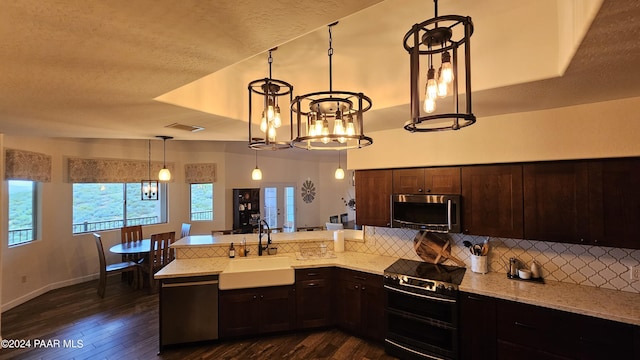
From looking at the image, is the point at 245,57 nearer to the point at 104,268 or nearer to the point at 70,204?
the point at 104,268

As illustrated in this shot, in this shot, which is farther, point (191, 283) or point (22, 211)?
point (22, 211)

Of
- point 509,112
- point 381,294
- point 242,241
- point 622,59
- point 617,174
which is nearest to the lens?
point 622,59

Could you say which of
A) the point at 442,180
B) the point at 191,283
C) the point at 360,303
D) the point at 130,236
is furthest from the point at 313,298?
the point at 130,236

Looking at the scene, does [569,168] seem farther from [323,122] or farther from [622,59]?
[323,122]

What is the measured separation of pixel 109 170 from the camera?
5840 millimetres

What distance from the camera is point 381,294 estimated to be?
10.2 feet

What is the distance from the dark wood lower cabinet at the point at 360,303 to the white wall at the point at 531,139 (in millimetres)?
1382

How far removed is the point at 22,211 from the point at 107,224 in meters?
1.47

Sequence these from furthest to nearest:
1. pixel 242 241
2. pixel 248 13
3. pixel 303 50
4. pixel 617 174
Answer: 1. pixel 242 241
2. pixel 303 50
3. pixel 617 174
4. pixel 248 13

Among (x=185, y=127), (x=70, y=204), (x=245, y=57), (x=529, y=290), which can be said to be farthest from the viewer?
(x=70, y=204)

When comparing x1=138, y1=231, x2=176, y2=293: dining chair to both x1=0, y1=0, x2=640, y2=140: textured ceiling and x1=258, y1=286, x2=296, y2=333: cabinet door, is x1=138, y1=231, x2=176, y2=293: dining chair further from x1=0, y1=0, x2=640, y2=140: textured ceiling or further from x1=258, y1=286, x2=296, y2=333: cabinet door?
x1=258, y1=286, x2=296, y2=333: cabinet door

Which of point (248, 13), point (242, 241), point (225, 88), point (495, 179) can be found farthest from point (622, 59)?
point (242, 241)

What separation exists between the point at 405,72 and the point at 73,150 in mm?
6164

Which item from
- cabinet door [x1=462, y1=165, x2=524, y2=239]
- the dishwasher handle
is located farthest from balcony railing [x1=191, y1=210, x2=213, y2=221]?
cabinet door [x1=462, y1=165, x2=524, y2=239]
